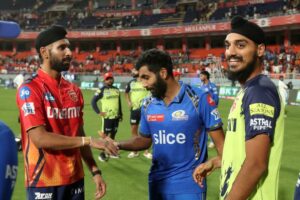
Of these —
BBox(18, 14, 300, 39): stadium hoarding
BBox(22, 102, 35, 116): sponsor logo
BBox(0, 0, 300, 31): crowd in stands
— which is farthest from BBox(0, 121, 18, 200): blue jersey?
BBox(0, 0, 300, 31): crowd in stands

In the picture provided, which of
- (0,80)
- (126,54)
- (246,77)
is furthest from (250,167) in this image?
(126,54)

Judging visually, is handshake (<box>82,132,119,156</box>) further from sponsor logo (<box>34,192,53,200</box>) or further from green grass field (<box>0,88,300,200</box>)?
green grass field (<box>0,88,300,200</box>)

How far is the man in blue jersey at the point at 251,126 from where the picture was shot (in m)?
2.48

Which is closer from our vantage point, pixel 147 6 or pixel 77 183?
pixel 77 183

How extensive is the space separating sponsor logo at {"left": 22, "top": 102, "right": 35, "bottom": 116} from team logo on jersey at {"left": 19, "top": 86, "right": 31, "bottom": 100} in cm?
6

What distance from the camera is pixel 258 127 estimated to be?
2486 millimetres

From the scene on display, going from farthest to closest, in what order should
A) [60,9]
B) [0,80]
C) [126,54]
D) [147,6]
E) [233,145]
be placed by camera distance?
[60,9] → [147,6] → [126,54] → [0,80] → [233,145]

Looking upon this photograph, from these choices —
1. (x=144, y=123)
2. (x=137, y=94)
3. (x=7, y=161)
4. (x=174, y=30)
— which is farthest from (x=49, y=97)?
(x=174, y=30)

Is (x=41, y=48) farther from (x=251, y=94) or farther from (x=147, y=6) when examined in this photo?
(x=147, y=6)

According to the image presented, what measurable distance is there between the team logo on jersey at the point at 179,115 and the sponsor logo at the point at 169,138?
0.48ft

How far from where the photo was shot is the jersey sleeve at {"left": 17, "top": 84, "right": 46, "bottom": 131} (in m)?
3.68

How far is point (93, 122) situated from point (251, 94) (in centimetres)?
1562

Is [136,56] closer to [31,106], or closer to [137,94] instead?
[137,94]

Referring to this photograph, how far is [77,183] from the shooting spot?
3.99 metres
